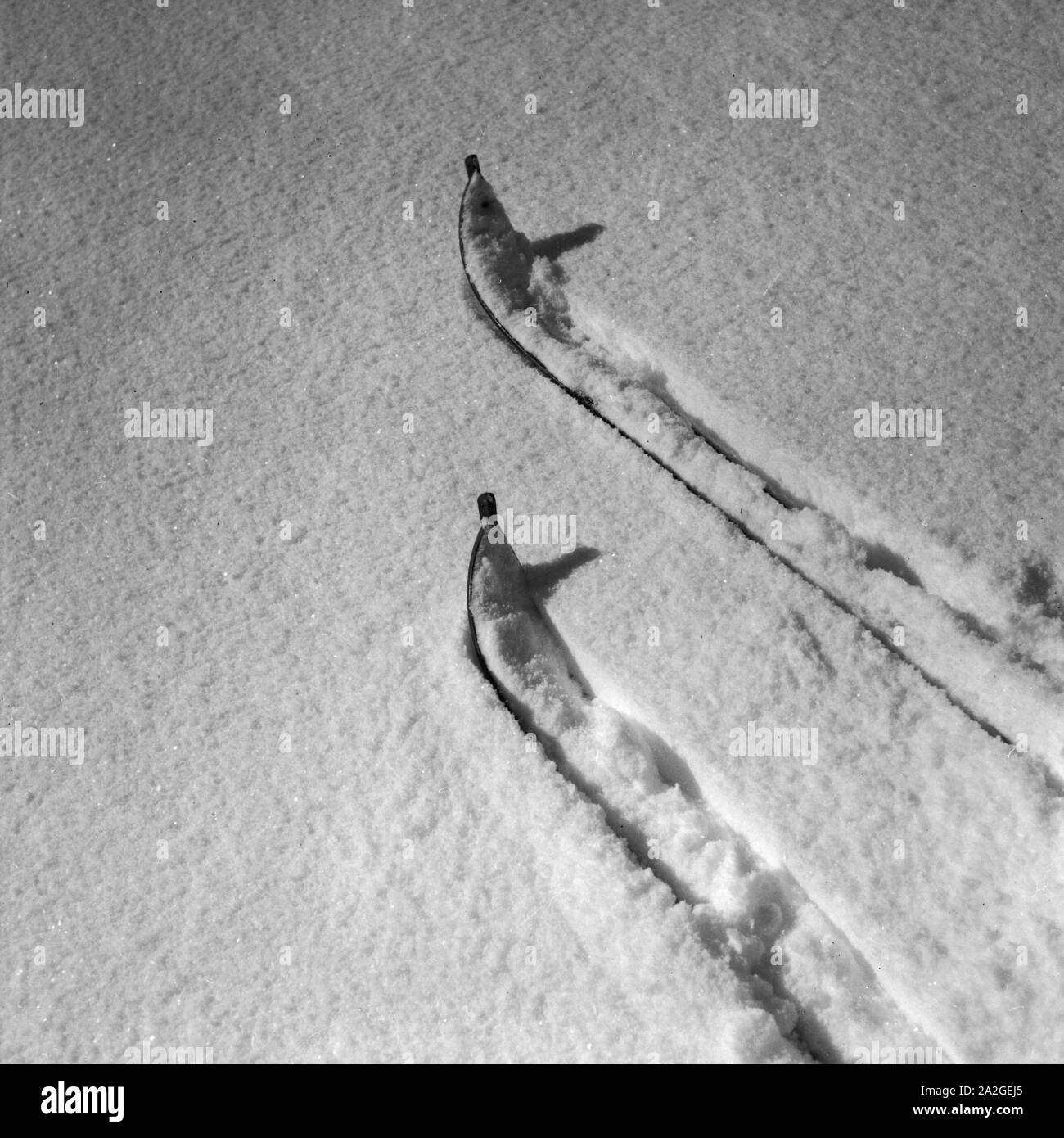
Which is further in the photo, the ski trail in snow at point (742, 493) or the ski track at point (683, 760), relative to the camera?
the ski trail in snow at point (742, 493)

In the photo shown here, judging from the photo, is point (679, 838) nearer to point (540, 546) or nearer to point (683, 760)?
point (683, 760)

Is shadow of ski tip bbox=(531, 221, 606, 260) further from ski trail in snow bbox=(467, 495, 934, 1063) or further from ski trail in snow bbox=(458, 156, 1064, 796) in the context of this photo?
ski trail in snow bbox=(467, 495, 934, 1063)

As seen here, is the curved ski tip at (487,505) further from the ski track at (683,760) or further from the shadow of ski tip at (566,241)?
the shadow of ski tip at (566,241)

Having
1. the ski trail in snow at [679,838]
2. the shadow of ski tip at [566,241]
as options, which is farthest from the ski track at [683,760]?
the shadow of ski tip at [566,241]

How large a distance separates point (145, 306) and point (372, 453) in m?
0.66

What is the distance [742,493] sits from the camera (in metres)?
1.79

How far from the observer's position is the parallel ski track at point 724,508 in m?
1.59

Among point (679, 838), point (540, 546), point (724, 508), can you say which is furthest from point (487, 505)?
point (679, 838)

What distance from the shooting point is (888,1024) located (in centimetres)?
137

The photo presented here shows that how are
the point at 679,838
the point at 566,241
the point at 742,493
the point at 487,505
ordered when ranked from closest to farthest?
the point at 679,838 → the point at 487,505 → the point at 742,493 → the point at 566,241

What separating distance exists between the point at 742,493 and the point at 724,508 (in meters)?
0.04

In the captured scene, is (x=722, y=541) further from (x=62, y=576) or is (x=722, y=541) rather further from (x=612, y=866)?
(x=62, y=576)

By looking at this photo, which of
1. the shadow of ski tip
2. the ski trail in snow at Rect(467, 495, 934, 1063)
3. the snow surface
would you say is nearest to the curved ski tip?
the ski trail in snow at Rect(467, 495, 934, 1063)

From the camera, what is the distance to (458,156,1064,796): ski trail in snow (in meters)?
1.56
